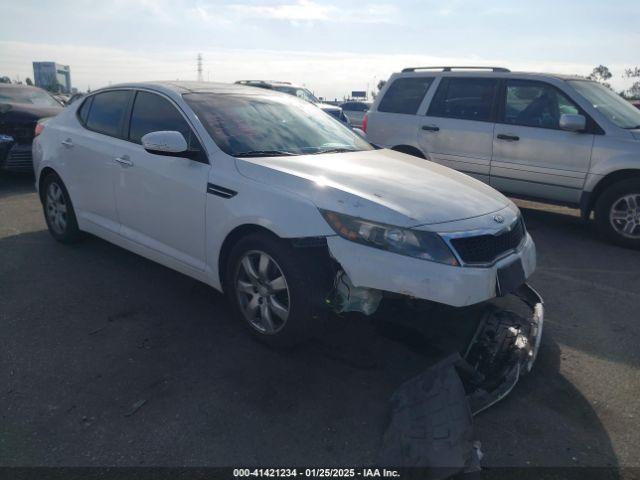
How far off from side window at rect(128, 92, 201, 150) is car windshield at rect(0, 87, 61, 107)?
6437 millimetres

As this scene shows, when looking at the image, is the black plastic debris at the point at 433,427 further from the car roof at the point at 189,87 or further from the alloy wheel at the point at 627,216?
the alloy wheel at the point at 627,216

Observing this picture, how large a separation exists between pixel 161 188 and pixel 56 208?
2100 millimetres

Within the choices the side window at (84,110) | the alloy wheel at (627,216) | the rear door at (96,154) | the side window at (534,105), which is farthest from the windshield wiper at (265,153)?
the alloy wheel at (627,216)

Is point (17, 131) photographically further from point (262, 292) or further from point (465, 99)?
point (262, 292)

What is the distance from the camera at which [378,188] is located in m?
3.22

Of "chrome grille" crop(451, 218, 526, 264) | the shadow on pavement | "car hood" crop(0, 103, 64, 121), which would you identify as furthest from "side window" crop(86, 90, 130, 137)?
"car hood" crop(0, 103, 64, 121)

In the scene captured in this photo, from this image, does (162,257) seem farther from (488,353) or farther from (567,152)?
(567,152)

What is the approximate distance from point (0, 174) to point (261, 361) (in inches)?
350

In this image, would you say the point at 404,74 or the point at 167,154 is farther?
the point at 404,74

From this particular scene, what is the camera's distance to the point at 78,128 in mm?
4977

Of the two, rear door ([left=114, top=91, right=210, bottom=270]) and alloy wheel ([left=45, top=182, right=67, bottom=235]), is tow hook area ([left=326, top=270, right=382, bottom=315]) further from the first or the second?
alloy wheel ([left=45, top=182, right=67, bottom=235])

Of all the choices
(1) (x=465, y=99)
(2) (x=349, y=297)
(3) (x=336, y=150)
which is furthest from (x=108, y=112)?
(1) (x=465, y=99)

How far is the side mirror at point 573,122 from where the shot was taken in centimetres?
588

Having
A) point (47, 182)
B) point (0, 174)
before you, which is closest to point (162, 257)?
point (47, 182)
